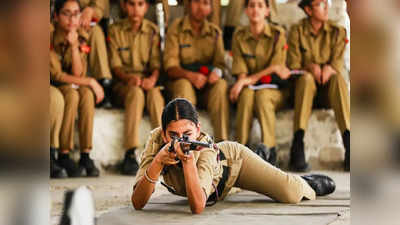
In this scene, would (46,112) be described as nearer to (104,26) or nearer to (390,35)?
(390,35)

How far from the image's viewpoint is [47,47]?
2.85 feet

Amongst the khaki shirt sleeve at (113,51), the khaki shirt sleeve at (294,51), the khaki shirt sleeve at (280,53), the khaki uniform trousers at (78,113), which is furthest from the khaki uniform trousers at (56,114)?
the khaki shirt sleeve at (294,51)

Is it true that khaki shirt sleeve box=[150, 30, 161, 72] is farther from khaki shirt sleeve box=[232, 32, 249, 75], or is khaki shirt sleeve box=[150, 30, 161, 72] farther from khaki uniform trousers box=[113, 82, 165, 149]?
khaki shirt sleeve box=[232, 32, 249, 75]

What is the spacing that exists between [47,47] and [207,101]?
505cm

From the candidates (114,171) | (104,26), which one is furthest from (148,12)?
(114,171)

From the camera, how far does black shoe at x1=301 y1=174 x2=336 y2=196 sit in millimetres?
3913

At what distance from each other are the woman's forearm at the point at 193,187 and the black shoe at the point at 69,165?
2.30 metres

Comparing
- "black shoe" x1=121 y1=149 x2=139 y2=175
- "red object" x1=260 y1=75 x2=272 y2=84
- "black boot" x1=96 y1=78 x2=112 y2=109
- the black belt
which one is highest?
"red object" x1=260 y1=75 x2=272 y2=84

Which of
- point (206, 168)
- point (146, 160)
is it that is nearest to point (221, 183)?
point (206, 168)

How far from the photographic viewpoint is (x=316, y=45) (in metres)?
6.15

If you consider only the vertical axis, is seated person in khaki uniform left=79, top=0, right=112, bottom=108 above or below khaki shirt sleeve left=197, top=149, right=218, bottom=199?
above

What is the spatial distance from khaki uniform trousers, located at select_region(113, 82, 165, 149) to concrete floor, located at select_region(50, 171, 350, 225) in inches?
48.6

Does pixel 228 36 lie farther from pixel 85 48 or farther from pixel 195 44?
pixel 85 48

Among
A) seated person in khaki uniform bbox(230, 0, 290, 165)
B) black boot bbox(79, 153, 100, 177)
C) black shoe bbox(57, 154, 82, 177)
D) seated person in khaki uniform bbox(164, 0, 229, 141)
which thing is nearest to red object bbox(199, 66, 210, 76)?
seated person in khaki uniform bbox(164, 0, 229, 141)
